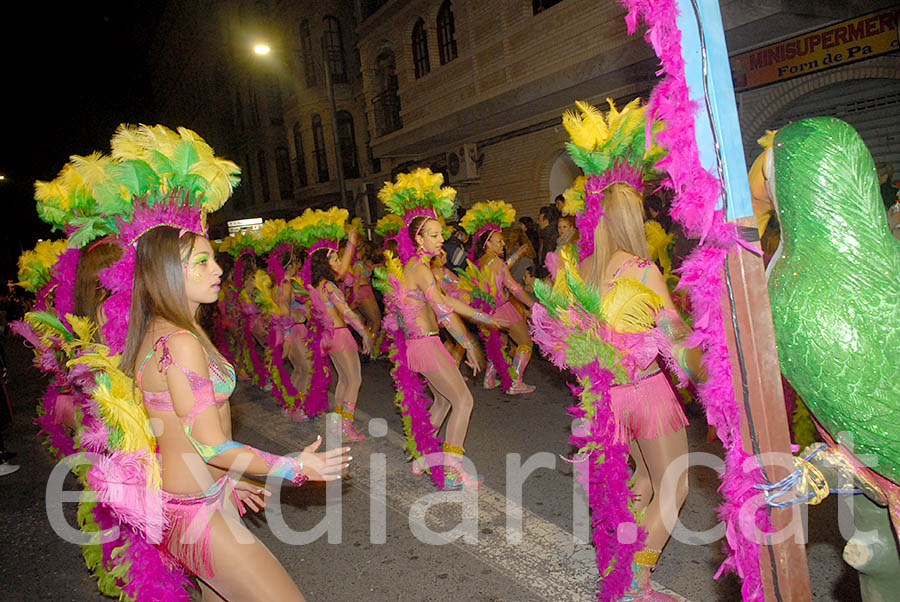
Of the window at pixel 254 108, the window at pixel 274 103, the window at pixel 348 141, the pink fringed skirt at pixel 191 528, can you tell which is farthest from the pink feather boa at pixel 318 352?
the window at pixel 254 108

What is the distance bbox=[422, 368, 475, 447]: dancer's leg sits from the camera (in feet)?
16.0

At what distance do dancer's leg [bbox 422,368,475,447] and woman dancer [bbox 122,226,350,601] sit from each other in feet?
7.87

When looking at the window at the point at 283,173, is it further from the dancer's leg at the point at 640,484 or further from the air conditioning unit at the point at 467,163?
the dancer's leg at the point at 640,484

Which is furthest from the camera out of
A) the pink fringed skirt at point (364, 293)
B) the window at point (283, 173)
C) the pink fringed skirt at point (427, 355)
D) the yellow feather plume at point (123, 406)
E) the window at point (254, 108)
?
the window at point (254, 108)

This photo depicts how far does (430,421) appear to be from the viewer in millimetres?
5395

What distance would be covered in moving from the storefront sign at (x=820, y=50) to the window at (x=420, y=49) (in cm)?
947

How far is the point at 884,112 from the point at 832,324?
27.0 ft

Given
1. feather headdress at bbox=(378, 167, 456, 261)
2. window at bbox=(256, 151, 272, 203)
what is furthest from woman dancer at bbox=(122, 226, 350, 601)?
window at bbox=(256, 151, 272, 203)

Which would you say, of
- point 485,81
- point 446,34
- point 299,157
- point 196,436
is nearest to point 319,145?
point 299,157

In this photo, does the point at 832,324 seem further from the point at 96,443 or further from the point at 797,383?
the point at 96,443

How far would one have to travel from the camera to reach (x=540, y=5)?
490 inches

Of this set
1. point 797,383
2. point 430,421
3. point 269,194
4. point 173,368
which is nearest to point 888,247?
point 797,383

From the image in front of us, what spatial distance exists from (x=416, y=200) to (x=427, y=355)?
137cm

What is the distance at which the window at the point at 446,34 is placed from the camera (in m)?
15.6
